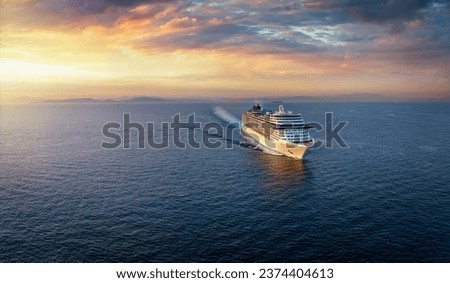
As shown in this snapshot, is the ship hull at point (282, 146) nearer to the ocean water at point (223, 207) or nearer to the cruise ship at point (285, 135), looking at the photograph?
the cruise ship at point (285, 135)

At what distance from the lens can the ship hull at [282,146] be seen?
98.6 m

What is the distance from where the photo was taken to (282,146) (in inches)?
4166

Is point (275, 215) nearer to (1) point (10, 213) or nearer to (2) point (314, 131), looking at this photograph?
(1) point (10, 213)

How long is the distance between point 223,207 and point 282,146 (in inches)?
1960

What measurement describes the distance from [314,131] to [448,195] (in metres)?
A: 94.7

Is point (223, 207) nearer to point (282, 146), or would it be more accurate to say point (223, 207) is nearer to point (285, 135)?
point (282, 146)

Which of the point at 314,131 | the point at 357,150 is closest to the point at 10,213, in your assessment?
the point at 357,150

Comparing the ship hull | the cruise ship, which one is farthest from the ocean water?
the cruise ship

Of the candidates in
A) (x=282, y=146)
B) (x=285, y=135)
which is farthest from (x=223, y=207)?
(x=285, y=135)

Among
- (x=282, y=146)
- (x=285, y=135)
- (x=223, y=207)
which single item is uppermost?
(x=285, y=135)

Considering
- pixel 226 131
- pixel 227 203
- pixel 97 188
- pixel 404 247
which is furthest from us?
pixel 226 131

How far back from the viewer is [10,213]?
187 feet

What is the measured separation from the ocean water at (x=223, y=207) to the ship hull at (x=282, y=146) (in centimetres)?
281

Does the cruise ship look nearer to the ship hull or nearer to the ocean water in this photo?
the ship hull
